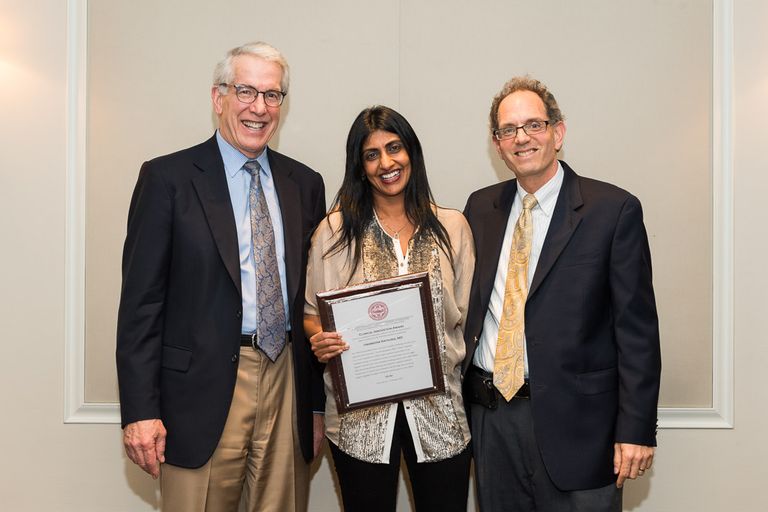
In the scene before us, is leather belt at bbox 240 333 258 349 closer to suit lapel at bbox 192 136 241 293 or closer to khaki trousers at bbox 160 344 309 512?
khaki trousers at bbox 160 344 309 512

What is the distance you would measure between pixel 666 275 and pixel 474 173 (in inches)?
39.9

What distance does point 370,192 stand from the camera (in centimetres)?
249

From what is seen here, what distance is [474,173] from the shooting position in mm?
Result: 3223

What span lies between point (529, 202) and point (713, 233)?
1.33 m

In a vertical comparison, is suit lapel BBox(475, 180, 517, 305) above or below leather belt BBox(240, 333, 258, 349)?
above

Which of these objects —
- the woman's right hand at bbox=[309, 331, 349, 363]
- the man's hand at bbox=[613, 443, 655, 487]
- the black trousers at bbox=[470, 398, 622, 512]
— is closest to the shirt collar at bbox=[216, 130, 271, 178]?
the woman's right hand at bbox=[309, 331, 349, 363]

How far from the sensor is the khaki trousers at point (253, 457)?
227cm

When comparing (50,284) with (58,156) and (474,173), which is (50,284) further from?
(474,173)

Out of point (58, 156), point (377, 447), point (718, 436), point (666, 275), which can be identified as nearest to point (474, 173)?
point (666, 275)

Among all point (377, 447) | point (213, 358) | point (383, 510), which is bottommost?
point (383, 510)

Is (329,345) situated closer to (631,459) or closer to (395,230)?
(395,230)

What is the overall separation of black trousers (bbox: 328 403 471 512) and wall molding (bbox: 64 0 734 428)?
132cm

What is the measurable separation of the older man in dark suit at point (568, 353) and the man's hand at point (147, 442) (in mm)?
1065

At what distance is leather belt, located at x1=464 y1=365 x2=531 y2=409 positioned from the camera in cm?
223
